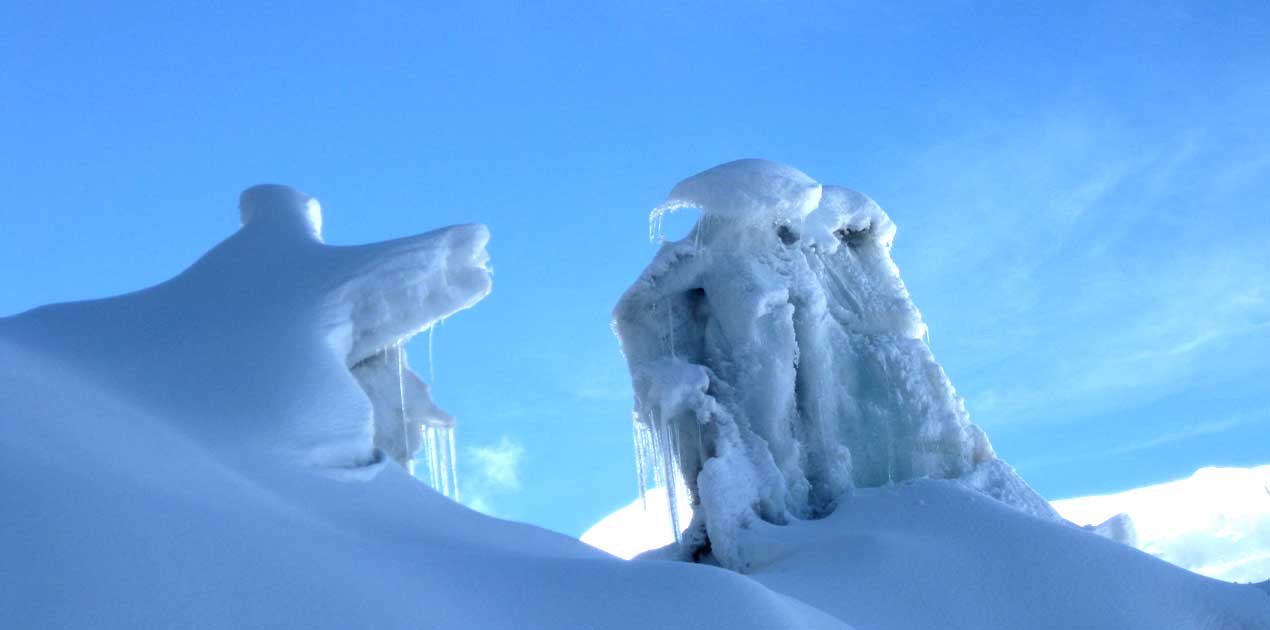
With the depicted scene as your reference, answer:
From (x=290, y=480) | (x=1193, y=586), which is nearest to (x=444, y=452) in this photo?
(x=290, y=480)

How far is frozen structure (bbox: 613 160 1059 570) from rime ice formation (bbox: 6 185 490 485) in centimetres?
444

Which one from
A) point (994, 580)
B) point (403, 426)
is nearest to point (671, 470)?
point (403, 426)

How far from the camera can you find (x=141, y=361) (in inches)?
358

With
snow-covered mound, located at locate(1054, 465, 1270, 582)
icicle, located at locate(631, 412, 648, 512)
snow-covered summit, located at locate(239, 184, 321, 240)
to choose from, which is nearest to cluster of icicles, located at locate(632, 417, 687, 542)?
icicle, located at locate(631, 412, 648, 512)

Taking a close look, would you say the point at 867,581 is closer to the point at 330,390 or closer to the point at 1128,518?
the point at 330,390

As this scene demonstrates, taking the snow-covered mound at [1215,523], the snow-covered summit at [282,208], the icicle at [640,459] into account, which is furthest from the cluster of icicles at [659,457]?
the snow-covered mound at [1215,523]

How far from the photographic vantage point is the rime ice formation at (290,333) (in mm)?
8500

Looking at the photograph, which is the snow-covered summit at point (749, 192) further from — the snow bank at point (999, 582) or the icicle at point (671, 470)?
the snow bank at point (999, 582)

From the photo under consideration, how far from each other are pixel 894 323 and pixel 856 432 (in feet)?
6.54

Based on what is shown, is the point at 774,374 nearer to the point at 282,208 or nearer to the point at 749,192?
the point at 749,192

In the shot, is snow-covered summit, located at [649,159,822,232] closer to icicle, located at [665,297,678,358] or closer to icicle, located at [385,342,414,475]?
icicle, located at [665,297,678,358]

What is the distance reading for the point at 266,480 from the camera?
7.70m

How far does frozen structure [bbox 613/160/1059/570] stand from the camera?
617 inches

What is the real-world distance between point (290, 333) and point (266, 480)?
6.93 feet
